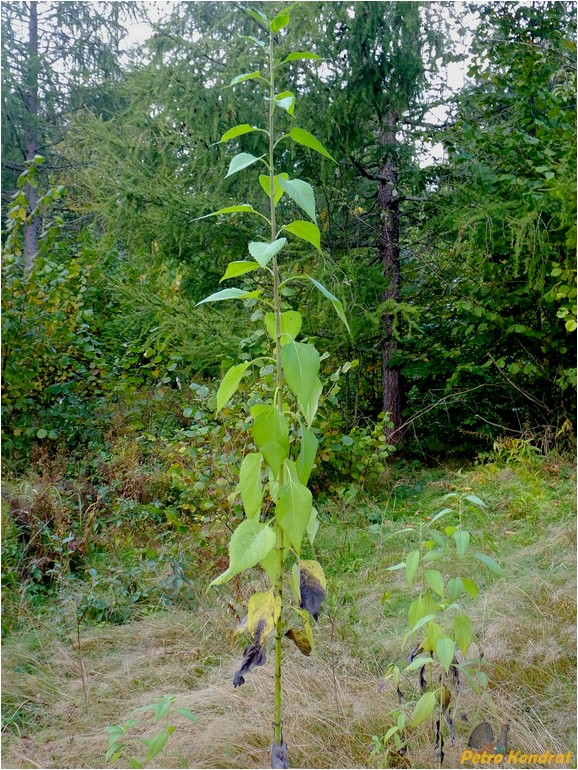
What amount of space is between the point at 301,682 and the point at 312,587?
3.37 ft

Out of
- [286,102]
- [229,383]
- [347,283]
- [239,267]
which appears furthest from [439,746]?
[347,283]

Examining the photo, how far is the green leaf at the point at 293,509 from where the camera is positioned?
116 cm

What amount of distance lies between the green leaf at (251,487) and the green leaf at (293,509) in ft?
0.15

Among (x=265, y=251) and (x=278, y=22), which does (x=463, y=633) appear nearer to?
(x=265, y=251)

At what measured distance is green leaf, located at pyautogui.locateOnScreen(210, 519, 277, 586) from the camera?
115 centimetres

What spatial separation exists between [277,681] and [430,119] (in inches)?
218

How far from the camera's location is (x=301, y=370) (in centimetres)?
116

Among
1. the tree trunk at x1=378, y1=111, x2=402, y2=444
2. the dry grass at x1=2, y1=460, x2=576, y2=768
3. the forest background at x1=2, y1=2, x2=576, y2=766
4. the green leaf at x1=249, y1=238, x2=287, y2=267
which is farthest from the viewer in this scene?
the tree trunk at x1=378, y1=111, x2=402, y2=444

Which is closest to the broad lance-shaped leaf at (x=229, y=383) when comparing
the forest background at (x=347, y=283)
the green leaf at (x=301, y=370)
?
the green leaf at (x=301, y=370)

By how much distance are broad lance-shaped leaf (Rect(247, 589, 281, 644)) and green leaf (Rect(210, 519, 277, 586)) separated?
139mm

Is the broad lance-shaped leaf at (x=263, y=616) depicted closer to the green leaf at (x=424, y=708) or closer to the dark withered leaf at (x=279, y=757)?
the dark withered leaf at (x=279, y=757)

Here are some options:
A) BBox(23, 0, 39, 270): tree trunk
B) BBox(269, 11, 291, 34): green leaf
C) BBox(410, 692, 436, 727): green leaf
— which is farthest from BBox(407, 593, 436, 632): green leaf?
BBox(23, 0, 39, 270): tree trunk

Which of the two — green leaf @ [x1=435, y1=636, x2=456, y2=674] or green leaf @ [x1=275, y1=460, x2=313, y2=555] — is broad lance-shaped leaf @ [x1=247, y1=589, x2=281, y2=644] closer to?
green leaf @ [x1=275, y1=460, x2=313, y2=555]

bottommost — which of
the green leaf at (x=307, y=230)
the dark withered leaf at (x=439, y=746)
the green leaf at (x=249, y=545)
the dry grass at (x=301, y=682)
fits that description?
the dry grass at (x=301, y=682)
